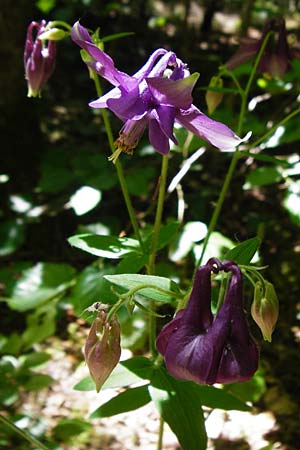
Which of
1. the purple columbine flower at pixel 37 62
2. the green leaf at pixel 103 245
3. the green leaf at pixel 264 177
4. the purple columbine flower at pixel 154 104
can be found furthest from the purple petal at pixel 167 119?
the green leaf at pixel 264 177

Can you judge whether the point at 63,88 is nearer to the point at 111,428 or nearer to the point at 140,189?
the point at 140,189

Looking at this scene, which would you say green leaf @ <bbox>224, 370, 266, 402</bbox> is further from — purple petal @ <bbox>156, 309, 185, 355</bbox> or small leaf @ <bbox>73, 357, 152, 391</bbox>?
purple petal @ <bbox>156, 309, 185, 355</bbox>

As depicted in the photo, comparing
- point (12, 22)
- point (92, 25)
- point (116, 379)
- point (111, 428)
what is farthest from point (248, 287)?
point (92, 25)

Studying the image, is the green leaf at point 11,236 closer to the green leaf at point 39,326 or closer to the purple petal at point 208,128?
the green leaf at point 39,326

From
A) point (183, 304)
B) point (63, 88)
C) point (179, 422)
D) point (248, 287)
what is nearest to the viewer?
point (183, 304)

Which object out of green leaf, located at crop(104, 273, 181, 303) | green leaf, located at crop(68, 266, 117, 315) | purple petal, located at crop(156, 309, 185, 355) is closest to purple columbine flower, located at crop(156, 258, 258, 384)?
purple petal, located at crop(156, 309, 185, 355)
